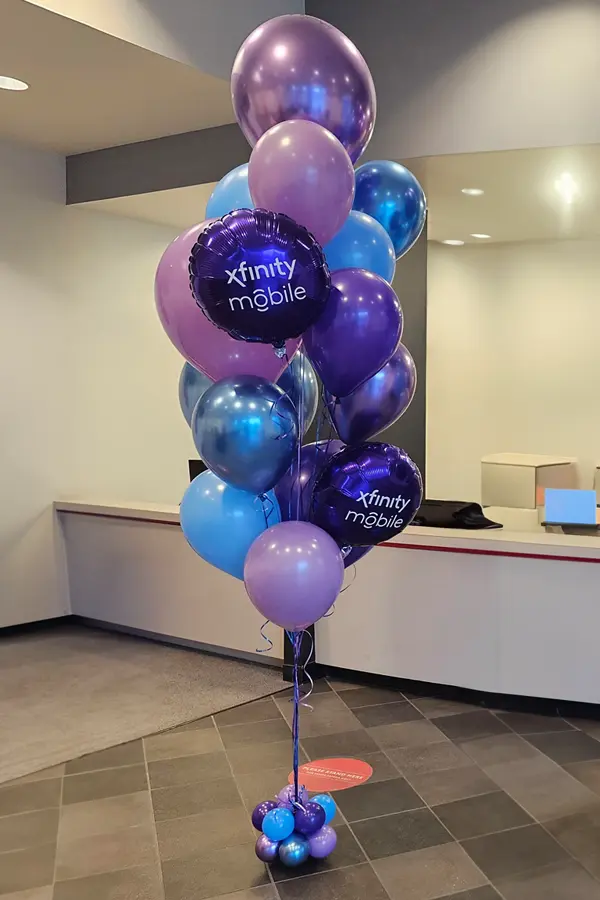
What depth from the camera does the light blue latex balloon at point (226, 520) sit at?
2486mm

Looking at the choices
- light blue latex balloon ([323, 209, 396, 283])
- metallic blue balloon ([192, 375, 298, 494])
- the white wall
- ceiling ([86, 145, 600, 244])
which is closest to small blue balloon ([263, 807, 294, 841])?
metallic blue balloon ([192, 375, 298, 494])

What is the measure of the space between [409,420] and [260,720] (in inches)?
73.2

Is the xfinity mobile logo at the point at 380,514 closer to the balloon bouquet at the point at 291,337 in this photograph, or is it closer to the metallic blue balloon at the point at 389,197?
the balloon bouquet at the point at 291,337

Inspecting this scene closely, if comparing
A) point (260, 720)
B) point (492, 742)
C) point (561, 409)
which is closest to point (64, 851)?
point (260, 720)

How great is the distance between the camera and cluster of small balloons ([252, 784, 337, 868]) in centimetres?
266

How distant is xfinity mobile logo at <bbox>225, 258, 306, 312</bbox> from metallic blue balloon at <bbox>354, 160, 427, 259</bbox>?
69 cm

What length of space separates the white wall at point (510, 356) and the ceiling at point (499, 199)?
34cm

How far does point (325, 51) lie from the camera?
7.77ft

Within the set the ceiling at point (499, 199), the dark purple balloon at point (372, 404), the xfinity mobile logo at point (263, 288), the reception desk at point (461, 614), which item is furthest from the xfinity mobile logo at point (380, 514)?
the ceiling at point (499, 199)

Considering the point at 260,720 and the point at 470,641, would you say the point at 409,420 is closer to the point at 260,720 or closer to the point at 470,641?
the point at 470,641

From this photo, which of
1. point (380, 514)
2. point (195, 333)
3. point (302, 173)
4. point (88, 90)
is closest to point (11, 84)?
point (88, 90)

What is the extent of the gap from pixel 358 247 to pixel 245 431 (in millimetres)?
649

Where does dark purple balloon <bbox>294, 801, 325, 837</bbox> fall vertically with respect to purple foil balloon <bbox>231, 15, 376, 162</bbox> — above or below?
below

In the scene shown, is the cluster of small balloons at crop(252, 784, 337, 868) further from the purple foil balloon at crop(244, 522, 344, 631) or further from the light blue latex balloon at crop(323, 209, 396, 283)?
the light blue latex balloon at crop(323, 209, 396, 283)
